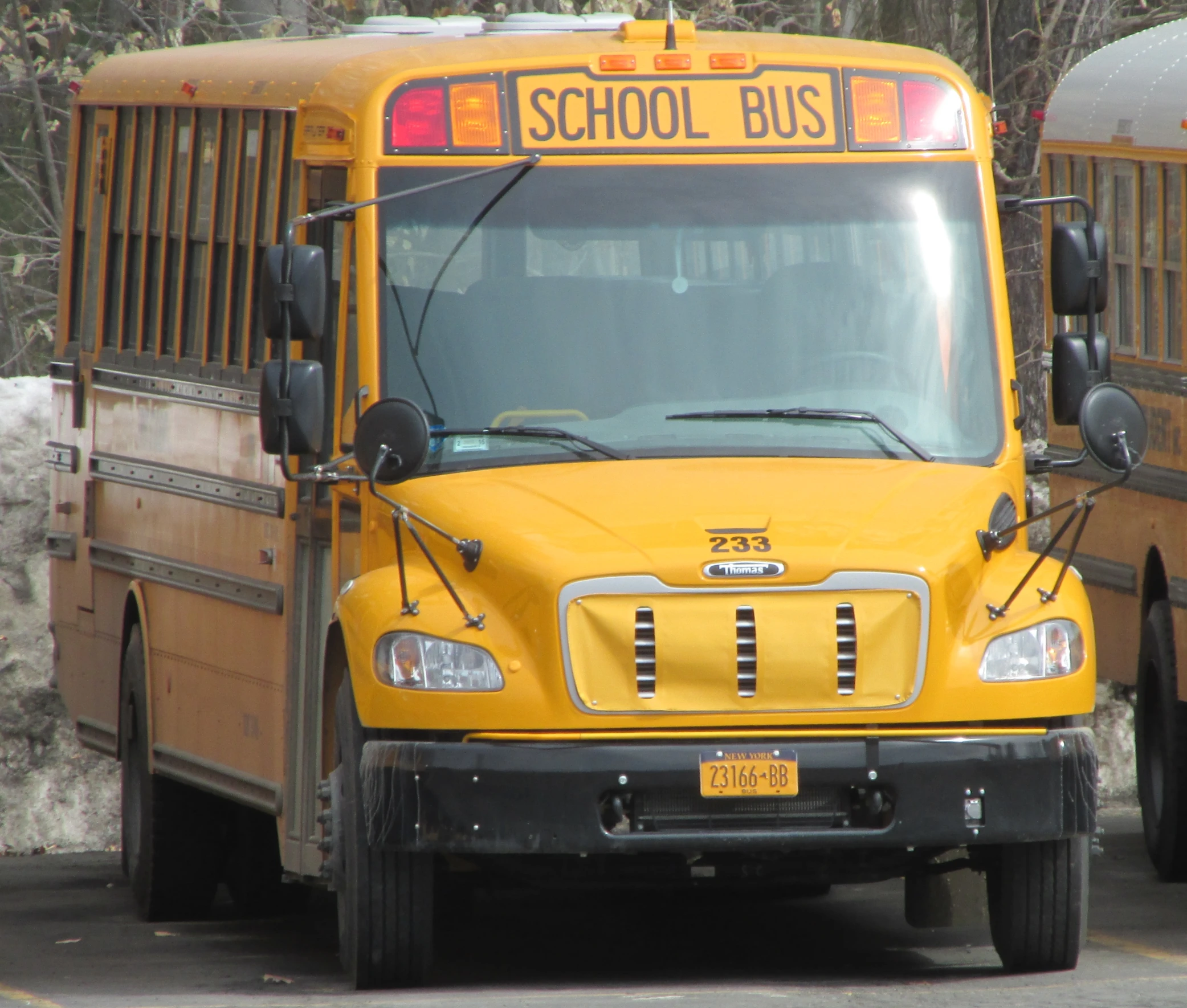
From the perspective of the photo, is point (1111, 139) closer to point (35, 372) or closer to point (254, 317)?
point (254, 317)

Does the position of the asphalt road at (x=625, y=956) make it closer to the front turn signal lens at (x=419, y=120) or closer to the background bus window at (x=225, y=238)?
the background bus window at (x=225, y=238)

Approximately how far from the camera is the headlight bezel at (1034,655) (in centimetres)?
752

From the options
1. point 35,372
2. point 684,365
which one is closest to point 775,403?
point 684,365

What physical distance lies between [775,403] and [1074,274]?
0.90 meters

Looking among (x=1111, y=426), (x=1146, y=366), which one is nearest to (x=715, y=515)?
(x=1111, y=426)

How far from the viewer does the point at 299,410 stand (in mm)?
7898

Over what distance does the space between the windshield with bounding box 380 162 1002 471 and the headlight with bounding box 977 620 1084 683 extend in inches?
29.4

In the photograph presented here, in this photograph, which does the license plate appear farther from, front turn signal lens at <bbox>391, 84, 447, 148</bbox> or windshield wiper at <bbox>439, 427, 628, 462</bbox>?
front turn signal lens at <bbox>391, 84, 447, 148</bbox>

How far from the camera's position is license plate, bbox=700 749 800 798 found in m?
7.37

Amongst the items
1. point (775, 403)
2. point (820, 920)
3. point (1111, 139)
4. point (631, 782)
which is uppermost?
point (1111, 139)

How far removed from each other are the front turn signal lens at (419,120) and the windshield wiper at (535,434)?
0.84 metres

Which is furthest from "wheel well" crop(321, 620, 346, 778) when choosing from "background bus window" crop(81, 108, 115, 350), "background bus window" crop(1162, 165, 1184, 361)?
"background bus window" crop(1162, 165, 1184, 361)

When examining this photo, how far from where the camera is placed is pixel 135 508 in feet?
→ 35.8

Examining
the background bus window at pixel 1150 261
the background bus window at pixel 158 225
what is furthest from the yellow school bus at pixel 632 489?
the background bus window at pixel 1150 261
